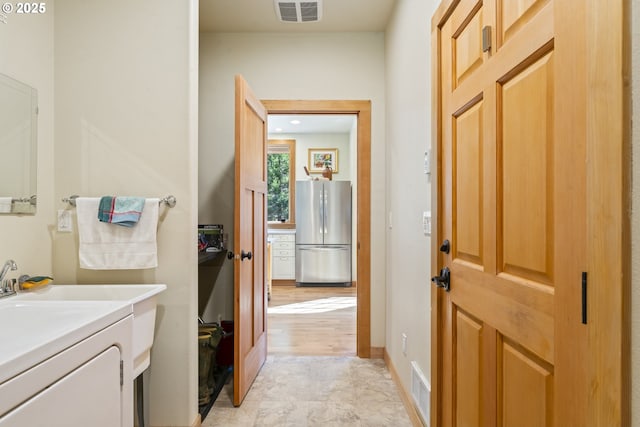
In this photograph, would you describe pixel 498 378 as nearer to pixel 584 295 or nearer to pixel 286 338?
pixel 584 295

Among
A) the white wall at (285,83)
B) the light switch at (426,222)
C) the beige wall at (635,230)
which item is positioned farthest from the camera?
the white wall at (285,83)

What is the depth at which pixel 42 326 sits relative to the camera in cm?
126

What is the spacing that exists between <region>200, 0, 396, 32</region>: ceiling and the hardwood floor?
274cm

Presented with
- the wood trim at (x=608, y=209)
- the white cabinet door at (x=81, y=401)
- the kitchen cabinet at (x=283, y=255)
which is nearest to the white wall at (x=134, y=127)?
the white cabinet door at (x=81, y=401)

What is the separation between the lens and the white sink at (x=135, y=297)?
5.40 feet

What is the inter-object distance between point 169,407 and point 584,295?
6.46 feet

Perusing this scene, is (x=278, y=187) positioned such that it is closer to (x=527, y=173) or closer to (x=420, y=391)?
(x=420, y=391)

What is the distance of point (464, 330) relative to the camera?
1.32m

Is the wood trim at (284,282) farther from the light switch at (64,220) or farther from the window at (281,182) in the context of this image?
the light switch at (64,220)

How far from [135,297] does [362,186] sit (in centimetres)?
197

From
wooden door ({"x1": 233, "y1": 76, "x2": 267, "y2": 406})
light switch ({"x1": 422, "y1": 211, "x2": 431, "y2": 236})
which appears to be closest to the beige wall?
light switch ({"x1": 422, "y1": 211, "x2": 431, "y2": 236})

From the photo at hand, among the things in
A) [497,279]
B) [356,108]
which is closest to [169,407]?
[497,279]

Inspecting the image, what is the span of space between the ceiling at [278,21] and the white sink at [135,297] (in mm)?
2089

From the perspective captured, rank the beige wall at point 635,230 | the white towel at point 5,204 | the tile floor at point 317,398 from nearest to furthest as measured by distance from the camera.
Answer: the beige wall at point 635,230 < the white towel at point 5,204 < the tile floor at point 317,398
